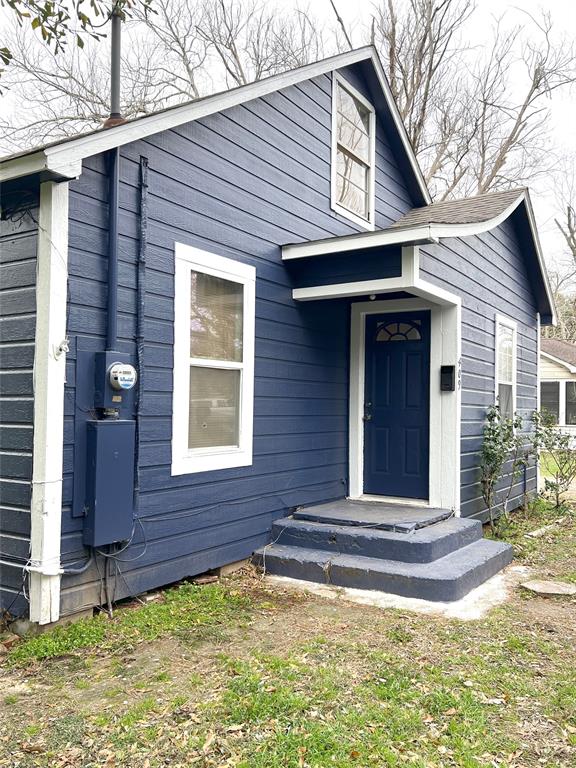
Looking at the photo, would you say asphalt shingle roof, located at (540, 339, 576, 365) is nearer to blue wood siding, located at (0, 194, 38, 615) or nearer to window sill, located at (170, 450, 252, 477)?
window sill, located at (170, 450, 252, 477)

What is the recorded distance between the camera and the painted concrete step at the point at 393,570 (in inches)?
185

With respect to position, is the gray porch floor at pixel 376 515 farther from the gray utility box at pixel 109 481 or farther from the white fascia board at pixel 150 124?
the white fascia board at pixel 150 124

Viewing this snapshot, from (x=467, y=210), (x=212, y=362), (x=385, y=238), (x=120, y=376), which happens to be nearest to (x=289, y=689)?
(x=120, y=376)

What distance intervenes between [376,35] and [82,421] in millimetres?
16167

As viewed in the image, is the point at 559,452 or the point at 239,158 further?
the point at 559,452

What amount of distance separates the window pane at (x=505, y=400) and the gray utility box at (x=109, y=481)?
224 inches

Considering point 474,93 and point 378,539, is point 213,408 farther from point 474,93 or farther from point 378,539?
point 474,93

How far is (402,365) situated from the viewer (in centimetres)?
684

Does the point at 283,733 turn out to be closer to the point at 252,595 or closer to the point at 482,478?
the point at 252,595

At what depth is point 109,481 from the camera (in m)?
3.99

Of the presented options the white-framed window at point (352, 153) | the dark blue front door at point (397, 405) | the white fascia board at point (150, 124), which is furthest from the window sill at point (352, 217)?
A: the white fascia board at point (150, 124)

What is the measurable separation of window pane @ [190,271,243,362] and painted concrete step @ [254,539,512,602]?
1.72m

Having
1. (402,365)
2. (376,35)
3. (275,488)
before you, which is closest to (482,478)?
(402,365)

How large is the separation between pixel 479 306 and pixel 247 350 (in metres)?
3.36
